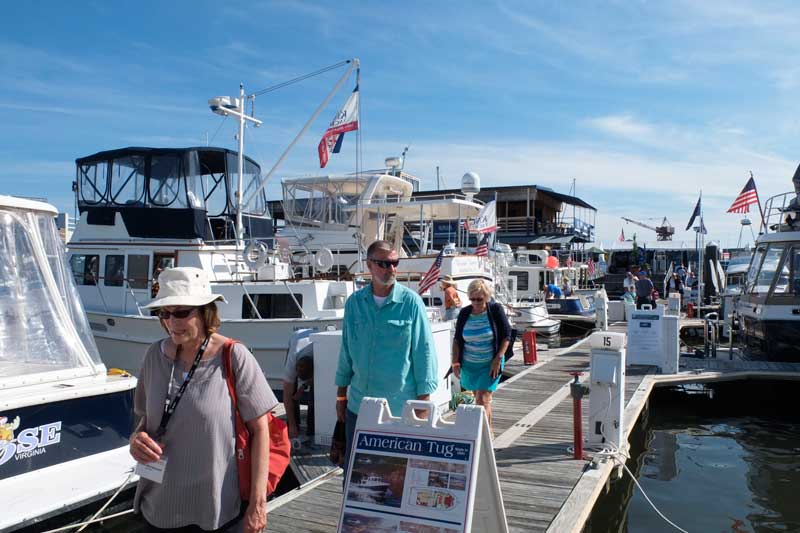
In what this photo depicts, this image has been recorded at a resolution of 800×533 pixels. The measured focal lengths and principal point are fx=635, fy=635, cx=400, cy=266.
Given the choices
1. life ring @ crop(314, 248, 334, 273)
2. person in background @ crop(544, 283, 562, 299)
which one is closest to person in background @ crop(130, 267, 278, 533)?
life ring @ crop(314, 248, 334, 273)

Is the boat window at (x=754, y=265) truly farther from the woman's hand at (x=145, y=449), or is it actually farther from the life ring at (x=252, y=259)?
the woman's hand at (x=145, y=449)

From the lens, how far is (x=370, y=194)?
712 inches

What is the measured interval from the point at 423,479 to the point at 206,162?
41.7 feet

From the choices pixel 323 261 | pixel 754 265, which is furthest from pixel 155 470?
pixel 754 265

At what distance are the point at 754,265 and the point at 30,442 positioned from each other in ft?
45.4

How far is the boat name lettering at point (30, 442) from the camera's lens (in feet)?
15.9

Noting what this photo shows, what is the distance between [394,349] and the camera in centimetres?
373

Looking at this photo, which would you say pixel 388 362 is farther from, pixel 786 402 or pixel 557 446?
pixel 786 402

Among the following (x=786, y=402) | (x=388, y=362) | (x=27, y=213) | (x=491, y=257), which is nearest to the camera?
(x=388, y=362)

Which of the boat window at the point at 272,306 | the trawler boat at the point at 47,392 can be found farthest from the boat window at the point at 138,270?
the trawler boat at the point at 47,392

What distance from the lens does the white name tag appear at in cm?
259

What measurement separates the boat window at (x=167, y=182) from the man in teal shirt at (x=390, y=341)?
11242 millimetres


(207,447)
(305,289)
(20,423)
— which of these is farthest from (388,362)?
(305,289)

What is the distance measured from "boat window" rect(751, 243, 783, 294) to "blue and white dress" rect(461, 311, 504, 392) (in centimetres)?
945
